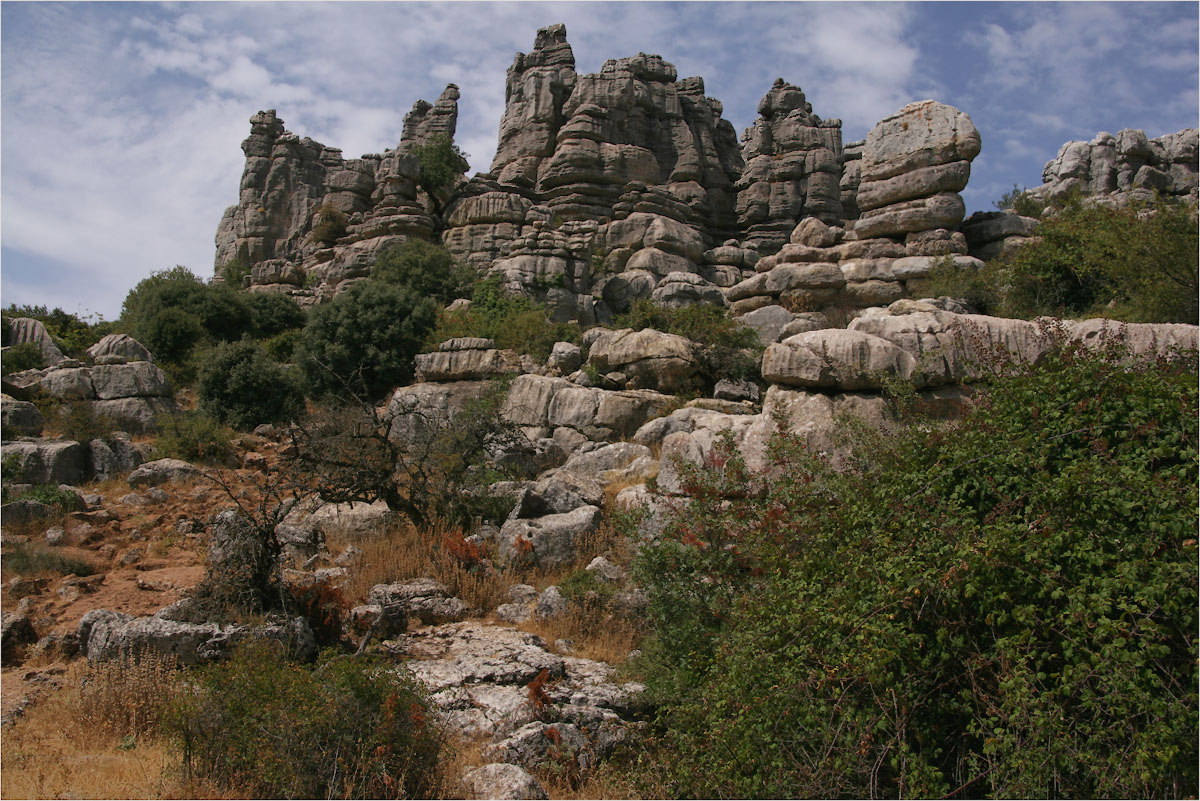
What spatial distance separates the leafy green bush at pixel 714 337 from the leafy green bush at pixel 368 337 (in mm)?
5912

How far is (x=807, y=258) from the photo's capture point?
22.2m

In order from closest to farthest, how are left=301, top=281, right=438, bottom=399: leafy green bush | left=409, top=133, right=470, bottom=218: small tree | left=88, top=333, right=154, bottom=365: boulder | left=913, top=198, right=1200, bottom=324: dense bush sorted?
left=913, top=198, right=1200, bottom=324: dense bush < left=88, top=333, right=154, bottom=365: boulder < left=301, top=281, right=438, bottom=399: leafy green bush < left=409, top=133, right=470, bottom=218: small tree

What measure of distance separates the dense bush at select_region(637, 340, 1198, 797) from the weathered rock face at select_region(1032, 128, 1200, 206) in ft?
103

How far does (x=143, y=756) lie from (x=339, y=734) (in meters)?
1.48

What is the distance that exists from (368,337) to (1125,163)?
31.3m

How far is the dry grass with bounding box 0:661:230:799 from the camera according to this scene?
4332 millimetres

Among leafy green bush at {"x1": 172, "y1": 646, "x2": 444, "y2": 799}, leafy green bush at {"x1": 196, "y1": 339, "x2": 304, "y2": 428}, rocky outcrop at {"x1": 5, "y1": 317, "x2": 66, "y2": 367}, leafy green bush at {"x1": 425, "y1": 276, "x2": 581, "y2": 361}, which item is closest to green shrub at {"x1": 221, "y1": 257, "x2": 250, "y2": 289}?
rocky outcrop at {"x1": 5, "y1": 317, "x2": 66, "y2": 367}

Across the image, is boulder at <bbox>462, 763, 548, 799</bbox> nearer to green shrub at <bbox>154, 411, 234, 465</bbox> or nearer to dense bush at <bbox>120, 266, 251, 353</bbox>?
green shrub at <bbox>154, 411, 234, 465</bbox>

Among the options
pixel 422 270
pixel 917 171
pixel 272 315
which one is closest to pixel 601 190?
pixel 422 270

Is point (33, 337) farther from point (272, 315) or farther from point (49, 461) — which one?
point (49, 461)

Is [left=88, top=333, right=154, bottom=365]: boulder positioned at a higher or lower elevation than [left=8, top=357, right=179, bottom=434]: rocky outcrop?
higher

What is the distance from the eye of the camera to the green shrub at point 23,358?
17500mm

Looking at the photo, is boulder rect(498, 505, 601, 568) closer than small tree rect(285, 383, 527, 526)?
Yes

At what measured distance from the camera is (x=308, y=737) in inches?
172
